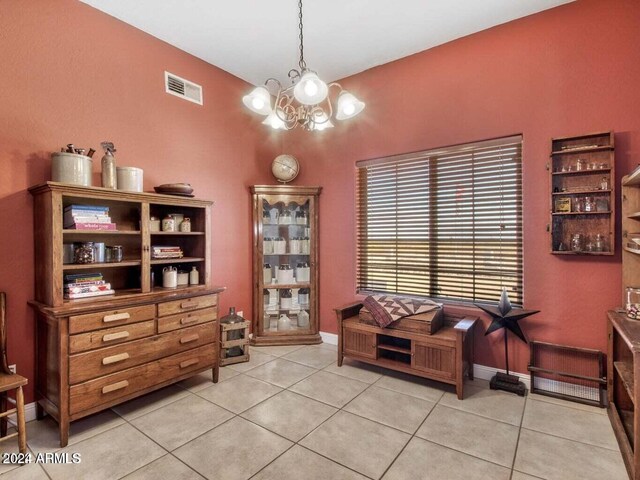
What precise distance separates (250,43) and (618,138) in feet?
10.9

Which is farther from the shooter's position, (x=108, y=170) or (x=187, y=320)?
(x=187, y=320)

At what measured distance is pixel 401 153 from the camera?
11.6ft

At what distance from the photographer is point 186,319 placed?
2.79 m

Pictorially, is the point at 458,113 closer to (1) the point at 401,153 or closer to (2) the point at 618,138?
(1) the point at 401,153

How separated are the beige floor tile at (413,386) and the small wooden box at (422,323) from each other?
18.9 inches

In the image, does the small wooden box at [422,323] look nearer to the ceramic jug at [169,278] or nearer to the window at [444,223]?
the window at [444,223]

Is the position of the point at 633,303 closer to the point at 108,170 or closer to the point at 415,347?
the point at 415,347

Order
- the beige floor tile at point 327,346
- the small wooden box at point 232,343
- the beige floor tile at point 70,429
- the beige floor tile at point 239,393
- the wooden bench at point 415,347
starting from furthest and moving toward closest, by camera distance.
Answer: the beige floor tile at point 327,346 → the small wooden box at point 232,343 → the wooden bench at point 415,347 → the beige floor tile at point 239,393 → the beige floor tile at point 70,429

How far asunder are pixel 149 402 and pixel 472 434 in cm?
243

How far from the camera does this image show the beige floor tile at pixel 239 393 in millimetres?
2596

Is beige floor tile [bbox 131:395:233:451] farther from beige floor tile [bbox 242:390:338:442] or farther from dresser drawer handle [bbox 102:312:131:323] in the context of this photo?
dresser drawer handle [bbox 102:312:131:323]

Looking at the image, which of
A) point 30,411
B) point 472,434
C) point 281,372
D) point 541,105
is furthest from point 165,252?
point 541,105

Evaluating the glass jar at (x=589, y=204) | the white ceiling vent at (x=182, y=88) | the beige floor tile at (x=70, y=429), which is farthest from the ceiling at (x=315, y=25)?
the beige floor tile at (x=70, y=429)

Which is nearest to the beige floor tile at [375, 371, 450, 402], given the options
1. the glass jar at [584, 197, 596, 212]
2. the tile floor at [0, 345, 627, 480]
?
the tile floor at [0, 345, 627, 480]
